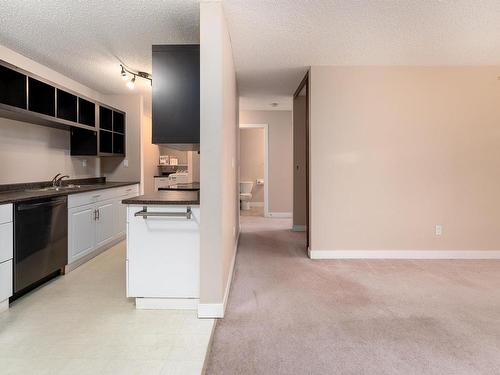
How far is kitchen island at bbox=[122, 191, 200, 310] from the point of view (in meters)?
2.33

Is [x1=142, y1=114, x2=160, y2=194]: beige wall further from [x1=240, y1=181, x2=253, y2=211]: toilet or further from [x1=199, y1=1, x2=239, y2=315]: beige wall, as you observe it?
[x1=199, y1=1, x2=239, y2=315]: beige wall

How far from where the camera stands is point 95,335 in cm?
197

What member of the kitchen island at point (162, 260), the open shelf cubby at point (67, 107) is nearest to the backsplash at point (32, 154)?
the open shelf cubby at point (67, 107)

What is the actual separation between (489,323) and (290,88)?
369 centimetres

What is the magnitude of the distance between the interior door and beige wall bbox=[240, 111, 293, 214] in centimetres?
342

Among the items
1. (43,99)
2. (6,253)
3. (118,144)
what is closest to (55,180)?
(43,99)

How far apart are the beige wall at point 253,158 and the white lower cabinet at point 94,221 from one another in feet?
14.9

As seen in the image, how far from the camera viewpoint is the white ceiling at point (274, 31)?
2.30m

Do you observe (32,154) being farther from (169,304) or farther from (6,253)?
(169,304)

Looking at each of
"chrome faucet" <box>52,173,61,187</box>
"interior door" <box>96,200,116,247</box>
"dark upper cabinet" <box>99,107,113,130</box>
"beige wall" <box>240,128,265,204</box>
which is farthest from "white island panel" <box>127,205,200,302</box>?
"beige wall" <box>240,128,265,204</box>

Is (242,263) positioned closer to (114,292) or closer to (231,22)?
(114,292)

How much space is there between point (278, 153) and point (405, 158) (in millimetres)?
3253

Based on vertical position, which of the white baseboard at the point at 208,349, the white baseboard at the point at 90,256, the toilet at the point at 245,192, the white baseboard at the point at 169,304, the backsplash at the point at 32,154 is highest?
the backsplash at the point at 32,154

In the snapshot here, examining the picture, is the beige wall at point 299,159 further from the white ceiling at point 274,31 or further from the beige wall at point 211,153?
the beige wall at point 211,153
